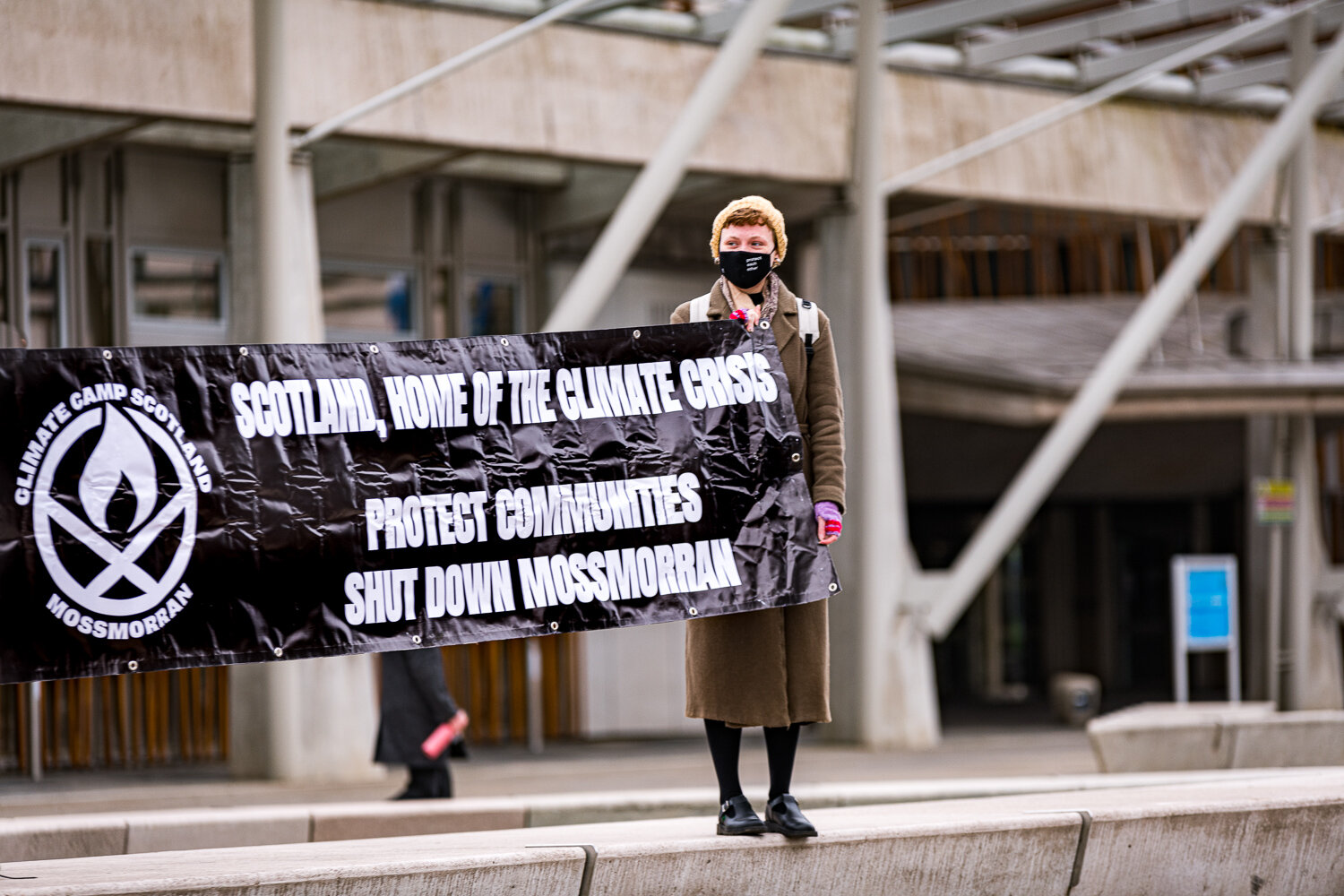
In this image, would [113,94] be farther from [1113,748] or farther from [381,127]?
[1113,748]

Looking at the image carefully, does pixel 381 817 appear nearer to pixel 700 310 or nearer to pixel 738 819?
pixel 738 819

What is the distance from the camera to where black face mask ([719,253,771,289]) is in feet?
19.7

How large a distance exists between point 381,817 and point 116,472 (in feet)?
11.0

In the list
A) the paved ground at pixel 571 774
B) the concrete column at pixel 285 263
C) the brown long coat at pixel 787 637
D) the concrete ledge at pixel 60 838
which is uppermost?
the concrete column at pixel 285 263

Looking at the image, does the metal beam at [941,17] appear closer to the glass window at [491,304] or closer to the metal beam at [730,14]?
the metal beam at [730,14]

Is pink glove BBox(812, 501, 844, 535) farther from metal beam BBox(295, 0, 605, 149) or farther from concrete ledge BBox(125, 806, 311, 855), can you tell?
metal beam BBox(295, 0, 605, 149)

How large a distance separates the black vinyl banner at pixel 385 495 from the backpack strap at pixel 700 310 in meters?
0.05

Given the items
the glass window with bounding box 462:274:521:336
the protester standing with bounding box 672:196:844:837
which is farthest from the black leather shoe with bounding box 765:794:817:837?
the glass window with bounding box 462:274:521:336

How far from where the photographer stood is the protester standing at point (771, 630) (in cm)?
582

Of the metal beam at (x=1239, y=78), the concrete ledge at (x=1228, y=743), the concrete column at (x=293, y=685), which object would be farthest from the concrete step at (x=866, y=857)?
the metal beam at (x=1239, y=78)

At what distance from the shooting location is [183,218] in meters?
17.0

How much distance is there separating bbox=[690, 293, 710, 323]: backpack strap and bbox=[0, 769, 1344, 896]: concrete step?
1.79m

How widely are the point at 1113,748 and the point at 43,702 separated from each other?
30.5ft

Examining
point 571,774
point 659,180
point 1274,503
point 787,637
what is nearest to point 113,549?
point 787,637
